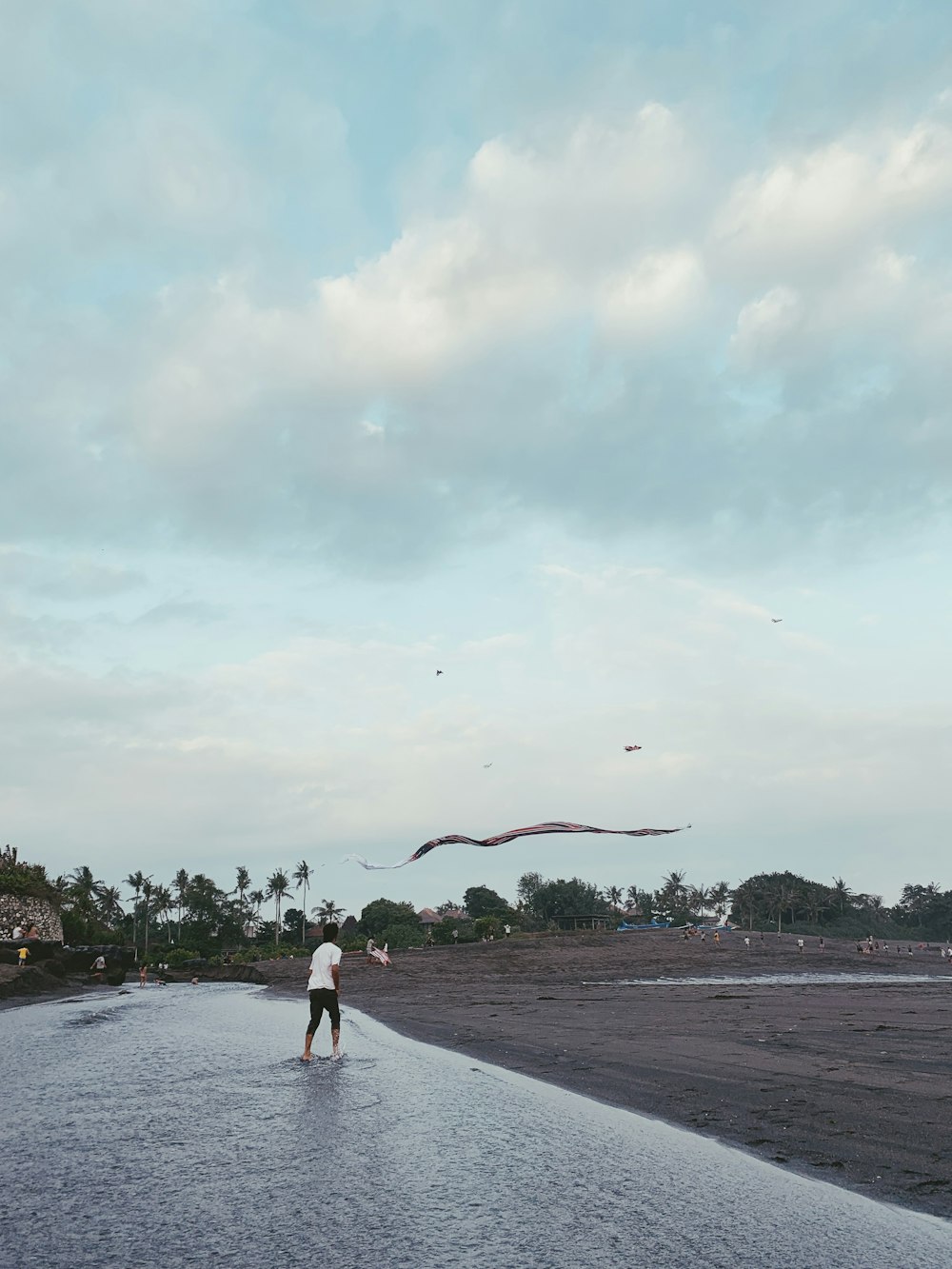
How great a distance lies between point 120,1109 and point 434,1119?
3.95m

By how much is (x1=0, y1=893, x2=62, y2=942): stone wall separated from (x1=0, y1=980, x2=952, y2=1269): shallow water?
60.6 metres

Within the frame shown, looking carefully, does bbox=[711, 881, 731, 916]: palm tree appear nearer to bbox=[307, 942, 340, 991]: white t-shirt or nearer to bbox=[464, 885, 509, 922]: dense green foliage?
bbox=[464, 885, 509, 922]: dense green foliage

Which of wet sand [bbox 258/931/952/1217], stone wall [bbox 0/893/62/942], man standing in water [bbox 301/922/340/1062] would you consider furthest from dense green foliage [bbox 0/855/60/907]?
man standing in water [bbox 301/922/340/1062]

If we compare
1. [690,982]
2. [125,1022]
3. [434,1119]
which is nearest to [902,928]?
[690,982]

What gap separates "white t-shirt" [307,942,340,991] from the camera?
1557 cm

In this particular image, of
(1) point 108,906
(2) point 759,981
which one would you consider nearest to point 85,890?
(1) point 108,906

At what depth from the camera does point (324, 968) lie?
1562 cm

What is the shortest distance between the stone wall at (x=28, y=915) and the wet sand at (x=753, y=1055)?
125ft

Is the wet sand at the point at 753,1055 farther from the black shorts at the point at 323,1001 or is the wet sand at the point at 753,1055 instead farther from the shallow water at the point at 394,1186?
the black shorts at the point at 323,1001

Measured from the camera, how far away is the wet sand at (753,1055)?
8.43m

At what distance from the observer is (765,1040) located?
1602cm

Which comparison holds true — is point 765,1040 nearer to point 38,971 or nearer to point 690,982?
point 690,982

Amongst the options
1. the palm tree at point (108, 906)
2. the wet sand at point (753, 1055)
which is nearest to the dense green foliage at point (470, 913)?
the palm tree at point (108, 906)

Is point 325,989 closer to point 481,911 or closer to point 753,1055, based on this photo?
point 753,1055
